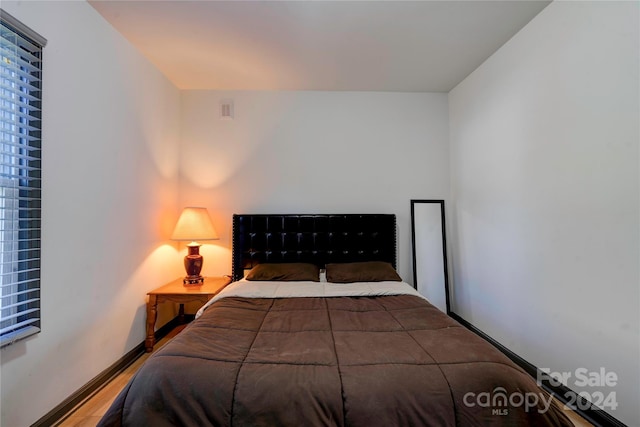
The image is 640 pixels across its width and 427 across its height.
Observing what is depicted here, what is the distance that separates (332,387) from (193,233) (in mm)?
2148

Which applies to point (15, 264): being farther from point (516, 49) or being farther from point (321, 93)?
point (516, 49)

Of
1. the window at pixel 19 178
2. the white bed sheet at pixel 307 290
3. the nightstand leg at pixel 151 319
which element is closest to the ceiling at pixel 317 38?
the window at pixel 19 178

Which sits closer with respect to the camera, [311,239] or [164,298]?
[164,298]

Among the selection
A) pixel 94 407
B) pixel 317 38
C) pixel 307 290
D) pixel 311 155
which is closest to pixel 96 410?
pixel 94 407

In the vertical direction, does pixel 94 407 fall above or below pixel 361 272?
below

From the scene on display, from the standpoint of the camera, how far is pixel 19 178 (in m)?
1.49

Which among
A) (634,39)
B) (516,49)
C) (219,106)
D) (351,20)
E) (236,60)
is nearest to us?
(634,39)

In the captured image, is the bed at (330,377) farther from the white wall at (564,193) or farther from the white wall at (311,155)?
the white wall at (311,155)

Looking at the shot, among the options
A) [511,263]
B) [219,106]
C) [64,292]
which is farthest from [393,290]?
[219,106]

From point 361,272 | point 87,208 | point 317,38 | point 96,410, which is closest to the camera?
point 96,410

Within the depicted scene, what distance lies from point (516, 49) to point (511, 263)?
1.78 meters

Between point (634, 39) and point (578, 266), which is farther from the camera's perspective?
point (578, 266)

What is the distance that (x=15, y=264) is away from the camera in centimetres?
150

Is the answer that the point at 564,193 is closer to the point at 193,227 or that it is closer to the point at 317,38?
the point at 317,38
